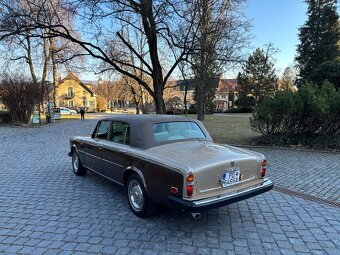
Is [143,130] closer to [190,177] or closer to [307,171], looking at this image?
[190,177]

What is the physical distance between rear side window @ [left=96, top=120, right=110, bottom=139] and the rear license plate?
2722 millimetres

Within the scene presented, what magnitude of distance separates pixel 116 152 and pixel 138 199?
941 mm

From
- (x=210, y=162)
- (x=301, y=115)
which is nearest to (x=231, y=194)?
(x=210, y=162)

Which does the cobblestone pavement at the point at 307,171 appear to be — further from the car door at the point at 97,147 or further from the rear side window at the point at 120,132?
the car door at the point at 97,147

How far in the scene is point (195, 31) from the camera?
12.0 meters

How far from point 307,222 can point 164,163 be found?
2.37m

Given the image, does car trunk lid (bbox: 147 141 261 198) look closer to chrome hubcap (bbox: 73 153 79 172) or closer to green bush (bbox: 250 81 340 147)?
chrome hubcap (bbox: 73 153 79 172)

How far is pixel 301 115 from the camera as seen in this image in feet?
32.5

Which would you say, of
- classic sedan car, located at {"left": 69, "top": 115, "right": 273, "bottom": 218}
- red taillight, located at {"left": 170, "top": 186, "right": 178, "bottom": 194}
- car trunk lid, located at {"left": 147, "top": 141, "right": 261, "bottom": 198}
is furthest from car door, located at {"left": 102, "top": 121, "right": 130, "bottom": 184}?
red taillight, located at {"left": 170, "top": 186, "right": 178, "bottom": 194}

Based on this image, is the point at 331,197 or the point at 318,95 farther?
the point at 318,95

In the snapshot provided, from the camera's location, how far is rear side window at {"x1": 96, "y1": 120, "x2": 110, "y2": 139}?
5.50 metres

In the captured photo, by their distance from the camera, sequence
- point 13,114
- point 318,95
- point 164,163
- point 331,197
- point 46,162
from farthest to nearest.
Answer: point 13,114 → point 318,95 → point 46,162 → point 331,197 → point 164,163

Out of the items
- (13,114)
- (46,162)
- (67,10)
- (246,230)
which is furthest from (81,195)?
(13,114)

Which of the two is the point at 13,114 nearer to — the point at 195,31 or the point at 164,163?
the point at 195,31
